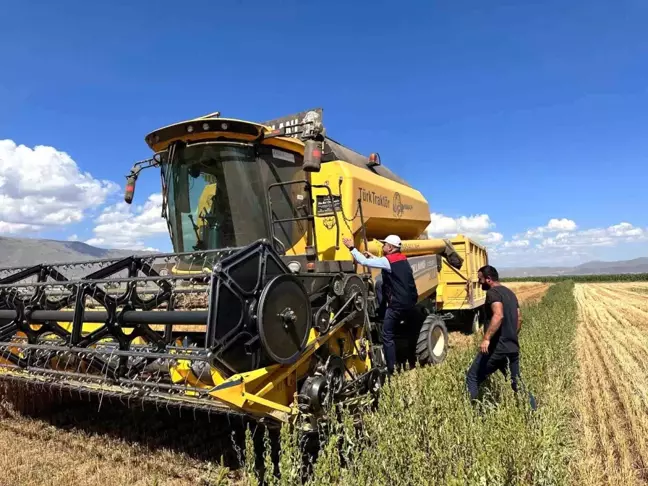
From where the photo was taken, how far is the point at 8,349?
4.21m

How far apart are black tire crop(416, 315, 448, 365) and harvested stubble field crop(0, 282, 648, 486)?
2.36ft

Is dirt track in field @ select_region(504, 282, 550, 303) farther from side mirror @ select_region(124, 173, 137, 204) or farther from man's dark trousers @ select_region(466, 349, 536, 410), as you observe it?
side mirror @ select_region(124, 173, 137, 204)

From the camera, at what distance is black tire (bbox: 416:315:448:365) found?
5900mm

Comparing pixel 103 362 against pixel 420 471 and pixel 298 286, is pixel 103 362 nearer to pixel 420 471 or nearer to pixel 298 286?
pixel 298 286

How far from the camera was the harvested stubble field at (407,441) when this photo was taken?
2346mm

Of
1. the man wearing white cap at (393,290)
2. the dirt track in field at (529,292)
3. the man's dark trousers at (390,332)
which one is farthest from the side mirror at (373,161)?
the dirt track in field at (529,292)

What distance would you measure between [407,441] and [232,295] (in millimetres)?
1294

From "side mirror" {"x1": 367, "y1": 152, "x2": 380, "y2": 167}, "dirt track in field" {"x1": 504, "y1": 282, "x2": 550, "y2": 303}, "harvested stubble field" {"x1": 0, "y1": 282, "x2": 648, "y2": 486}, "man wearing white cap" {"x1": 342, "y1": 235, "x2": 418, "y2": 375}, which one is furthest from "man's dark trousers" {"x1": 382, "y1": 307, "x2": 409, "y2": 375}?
"dirt track in field" {"x1": 504, "y1": 282, "x2": 550, "y2": 303}

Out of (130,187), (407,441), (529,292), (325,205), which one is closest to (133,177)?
(130,187)

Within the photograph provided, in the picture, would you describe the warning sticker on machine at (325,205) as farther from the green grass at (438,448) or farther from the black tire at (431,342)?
the black tire at (431,342)

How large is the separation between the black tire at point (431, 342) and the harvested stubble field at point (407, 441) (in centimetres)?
72

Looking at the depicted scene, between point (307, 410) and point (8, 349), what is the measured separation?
2.86 m

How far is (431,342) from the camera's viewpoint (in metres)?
6.11

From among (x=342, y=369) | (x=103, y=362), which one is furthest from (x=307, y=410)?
(x=103, y=362)
